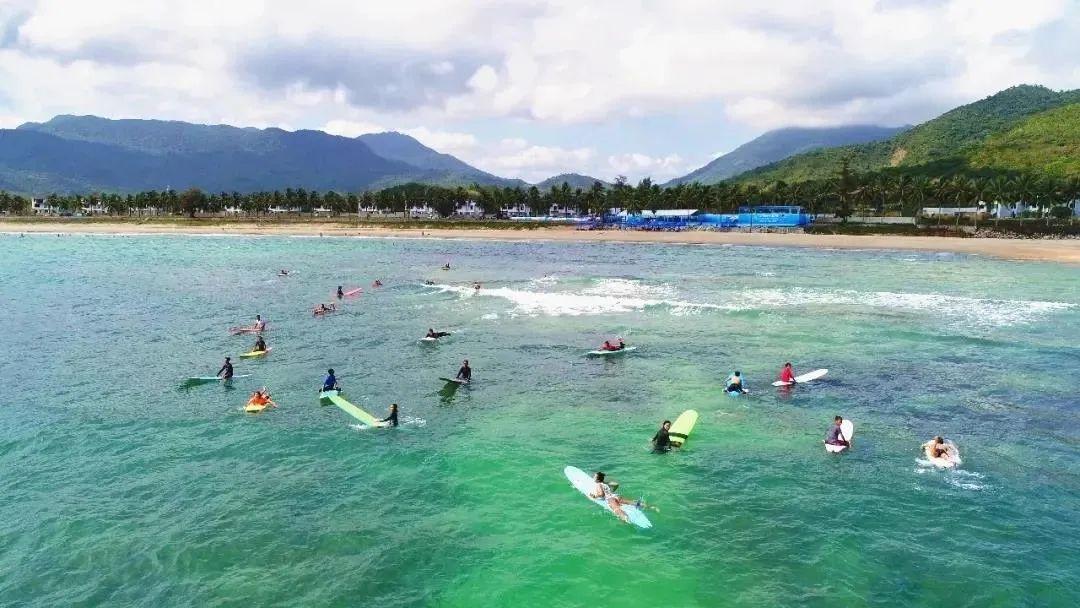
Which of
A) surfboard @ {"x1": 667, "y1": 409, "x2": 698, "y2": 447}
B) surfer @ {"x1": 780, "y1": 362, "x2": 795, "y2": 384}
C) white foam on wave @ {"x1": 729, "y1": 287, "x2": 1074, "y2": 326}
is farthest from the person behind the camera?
white foam on wave @ {"x1": 729, "y1": 287, "x2": 1074, "y2": 326}

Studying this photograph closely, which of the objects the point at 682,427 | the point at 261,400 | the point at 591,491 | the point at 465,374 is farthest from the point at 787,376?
the point at 261,400

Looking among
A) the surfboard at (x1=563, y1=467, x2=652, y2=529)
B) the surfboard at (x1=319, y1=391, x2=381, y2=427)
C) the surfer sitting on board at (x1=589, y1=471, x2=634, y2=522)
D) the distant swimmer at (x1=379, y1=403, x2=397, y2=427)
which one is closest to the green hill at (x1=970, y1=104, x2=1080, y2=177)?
the surfboard at (x1=563, y1=467, x2=652, y2=529)

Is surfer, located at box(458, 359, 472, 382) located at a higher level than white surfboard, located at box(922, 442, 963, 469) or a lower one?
higher

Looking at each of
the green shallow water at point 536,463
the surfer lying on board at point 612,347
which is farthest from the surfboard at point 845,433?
the surfer lying on board at point 612,347

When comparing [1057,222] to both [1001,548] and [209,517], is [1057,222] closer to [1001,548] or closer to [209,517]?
[1001,548]

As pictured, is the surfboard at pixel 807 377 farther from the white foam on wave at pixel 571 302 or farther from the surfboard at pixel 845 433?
the white foam on wave at pixel 571 302

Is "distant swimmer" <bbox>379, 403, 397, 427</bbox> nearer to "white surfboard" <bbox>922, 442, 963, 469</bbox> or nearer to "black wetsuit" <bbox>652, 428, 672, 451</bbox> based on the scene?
"black wetsuit" <bbox>652, 428, 672, 451</bbox>
